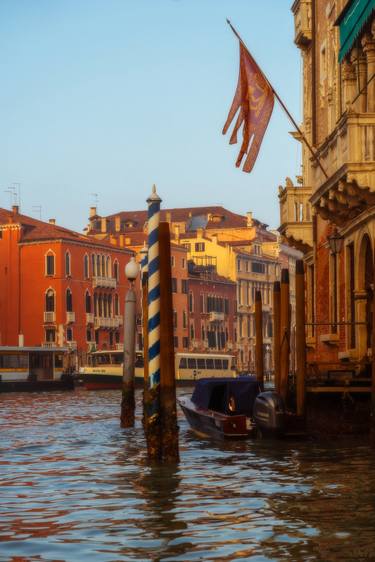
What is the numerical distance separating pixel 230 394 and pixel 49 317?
158 feet

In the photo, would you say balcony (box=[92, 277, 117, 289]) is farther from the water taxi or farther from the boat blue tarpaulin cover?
the boat blue tarpaulin cover

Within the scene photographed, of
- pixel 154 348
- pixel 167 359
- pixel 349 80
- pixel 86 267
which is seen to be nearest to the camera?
pixel 167 359

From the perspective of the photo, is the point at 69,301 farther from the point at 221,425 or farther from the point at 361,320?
the point at 221,425

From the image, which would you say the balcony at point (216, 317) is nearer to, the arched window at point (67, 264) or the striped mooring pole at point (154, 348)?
the arched window at point (67, 264)

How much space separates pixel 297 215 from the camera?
2408cm

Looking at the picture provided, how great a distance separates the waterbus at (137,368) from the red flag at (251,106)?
34474mm

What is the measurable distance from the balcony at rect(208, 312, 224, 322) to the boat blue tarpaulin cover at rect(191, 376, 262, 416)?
66.3 m

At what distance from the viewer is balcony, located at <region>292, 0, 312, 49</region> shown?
2455 centimetres

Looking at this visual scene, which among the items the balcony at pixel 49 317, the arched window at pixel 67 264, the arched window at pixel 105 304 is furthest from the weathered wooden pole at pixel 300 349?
the arched window at pixel 105 304

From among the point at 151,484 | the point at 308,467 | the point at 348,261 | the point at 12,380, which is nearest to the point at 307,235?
the point at 348,261

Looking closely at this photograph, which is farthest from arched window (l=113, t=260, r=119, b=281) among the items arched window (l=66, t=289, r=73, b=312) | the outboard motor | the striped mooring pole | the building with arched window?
the striped mooring pole

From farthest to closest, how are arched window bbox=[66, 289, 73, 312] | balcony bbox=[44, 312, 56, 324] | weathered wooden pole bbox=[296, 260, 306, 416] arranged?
arched window bbox=[66, 289, 73, 312] < balcony bbox=[44, 312, 56, 324] < weathered wooden pole bbox=[296, 260, 306, 416]

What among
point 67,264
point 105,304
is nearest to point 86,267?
point 67,264

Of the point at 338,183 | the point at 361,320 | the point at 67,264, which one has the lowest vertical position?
the point at 361,320
